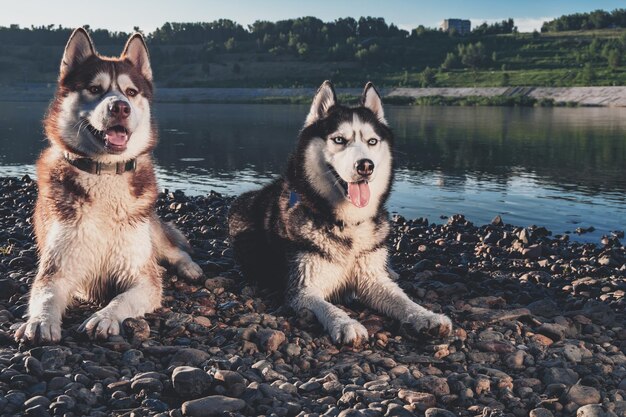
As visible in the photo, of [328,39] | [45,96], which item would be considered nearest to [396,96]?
[45,96]

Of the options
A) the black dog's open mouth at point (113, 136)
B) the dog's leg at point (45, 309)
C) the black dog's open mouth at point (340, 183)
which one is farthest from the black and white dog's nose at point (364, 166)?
the dog's leg at point (45, 309)

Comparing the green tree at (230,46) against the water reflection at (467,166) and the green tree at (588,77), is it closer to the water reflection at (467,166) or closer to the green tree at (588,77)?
the green tree at (588,77)

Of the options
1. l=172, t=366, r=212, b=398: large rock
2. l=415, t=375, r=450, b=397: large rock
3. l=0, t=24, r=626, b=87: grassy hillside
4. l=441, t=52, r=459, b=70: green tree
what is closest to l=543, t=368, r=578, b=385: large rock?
l=415, t=375, r=450, b=397: large rock

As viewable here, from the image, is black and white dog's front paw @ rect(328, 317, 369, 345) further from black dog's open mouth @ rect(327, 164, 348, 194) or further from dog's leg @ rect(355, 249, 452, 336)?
black dog's open mouth @ rect(327, 164, 348, 194)

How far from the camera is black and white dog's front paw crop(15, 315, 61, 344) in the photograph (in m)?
5.34

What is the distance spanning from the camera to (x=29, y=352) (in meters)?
5.12

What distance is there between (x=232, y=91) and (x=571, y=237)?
10172cm

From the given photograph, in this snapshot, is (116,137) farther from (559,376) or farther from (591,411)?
(591,411)

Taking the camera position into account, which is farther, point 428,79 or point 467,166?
point 428,79

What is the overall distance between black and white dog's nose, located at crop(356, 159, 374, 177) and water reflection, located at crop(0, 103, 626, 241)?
1057mm

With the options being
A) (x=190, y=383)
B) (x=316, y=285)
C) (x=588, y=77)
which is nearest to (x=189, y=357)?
(x=190, y=383)

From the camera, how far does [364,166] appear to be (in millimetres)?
6363

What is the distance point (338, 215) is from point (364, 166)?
71 cm

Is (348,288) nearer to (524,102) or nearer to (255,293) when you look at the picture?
(255,293)
